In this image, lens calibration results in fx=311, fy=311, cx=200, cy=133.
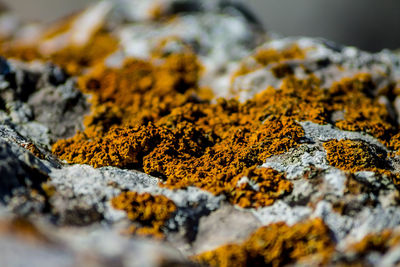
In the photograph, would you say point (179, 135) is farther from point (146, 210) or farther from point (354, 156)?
point (354, 156)

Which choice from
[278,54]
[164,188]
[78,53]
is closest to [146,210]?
[164,188]

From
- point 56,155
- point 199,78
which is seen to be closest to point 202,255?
point 56,155

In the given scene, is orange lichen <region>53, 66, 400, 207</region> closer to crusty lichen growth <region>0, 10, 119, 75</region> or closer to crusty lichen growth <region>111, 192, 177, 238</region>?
crusty lichen growth <region>111, 192, 177, 238</region>

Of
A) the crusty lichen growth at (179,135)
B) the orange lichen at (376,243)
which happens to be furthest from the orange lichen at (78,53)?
the orange lichen at (376,243)

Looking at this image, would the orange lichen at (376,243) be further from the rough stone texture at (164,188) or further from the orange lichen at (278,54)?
the orange lichen at (278,54)

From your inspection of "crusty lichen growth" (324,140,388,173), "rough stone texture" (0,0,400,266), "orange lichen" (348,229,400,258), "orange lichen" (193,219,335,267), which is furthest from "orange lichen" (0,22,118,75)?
"orange lichen" (348,229,400,258)

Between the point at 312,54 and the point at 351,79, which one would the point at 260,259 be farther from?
the point at 312,54
